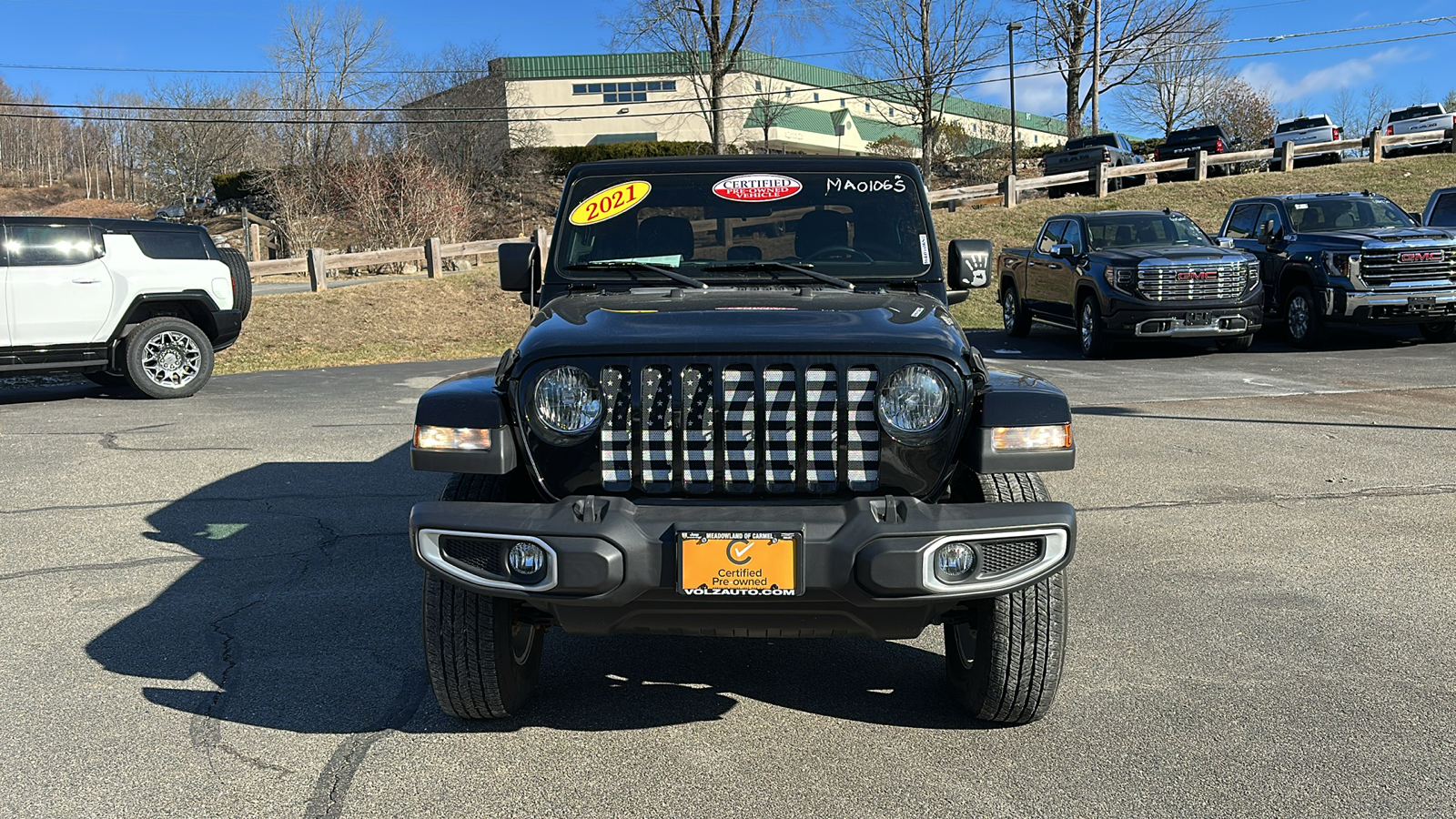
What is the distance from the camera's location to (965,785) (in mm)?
3172

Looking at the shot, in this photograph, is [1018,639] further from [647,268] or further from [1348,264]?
[1348,264]

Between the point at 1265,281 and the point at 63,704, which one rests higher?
the point at 1265,281

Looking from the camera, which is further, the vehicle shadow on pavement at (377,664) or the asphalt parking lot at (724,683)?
the vehicle shadow on pavement at (377,664)

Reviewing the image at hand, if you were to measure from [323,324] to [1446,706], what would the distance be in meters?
18.5

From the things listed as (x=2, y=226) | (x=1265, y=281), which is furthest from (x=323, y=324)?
(x=1265, y=281)

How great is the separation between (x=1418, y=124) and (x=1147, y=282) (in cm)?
2884

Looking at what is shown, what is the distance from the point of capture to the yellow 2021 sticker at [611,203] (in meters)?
4.80

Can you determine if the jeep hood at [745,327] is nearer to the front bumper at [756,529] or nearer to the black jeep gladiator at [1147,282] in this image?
the front bumper at [756,529]

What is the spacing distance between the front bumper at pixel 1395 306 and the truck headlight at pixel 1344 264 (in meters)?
0.18

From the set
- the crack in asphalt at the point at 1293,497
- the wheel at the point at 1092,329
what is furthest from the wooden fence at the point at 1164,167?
the crack in asphalt at the point at 1293,497

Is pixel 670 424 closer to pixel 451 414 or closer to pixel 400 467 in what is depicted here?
pixel 451 414

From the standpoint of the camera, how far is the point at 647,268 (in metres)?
4.52

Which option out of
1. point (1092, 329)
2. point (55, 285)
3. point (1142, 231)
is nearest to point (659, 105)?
point (1142, 231)

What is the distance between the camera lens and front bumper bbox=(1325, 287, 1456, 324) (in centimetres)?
1359
